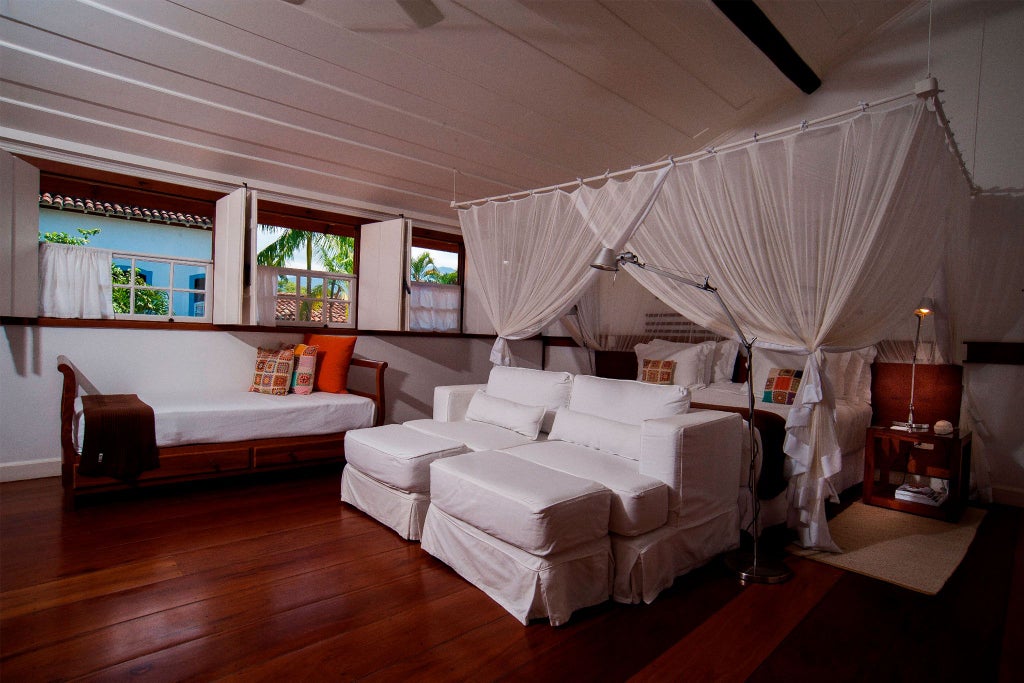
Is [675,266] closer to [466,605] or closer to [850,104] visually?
[466,605]

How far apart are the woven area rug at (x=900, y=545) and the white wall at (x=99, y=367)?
3723 millimetres

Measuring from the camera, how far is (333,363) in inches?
164

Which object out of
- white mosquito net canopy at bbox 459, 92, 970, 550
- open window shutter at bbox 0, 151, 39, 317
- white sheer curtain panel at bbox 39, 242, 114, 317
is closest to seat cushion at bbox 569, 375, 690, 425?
white mosquito net canopy at bbox 459, 92, 970, 550

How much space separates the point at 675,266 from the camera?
2.85m

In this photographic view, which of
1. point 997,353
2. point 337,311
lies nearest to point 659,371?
point 997,353

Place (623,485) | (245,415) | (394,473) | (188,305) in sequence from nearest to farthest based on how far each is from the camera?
(623,485)
(394,473)
(245,415)
(188,305)

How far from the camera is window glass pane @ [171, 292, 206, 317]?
4.03 m

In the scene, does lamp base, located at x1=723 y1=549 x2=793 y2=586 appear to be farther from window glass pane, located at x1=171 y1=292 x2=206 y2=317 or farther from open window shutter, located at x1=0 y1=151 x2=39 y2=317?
open window shutter, located at x1=0 y1=151 x2=39 y2=317

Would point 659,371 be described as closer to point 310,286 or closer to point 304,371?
point 304,371

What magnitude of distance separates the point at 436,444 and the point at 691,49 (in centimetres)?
324

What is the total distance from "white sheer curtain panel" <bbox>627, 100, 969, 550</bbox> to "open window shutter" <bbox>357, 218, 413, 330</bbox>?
246 centimetres

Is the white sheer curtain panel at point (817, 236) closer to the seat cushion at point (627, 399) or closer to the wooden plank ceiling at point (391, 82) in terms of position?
the seat cushion at point (627, 399)

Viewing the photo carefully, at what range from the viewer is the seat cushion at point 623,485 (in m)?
2.04

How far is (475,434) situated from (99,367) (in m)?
2.65
